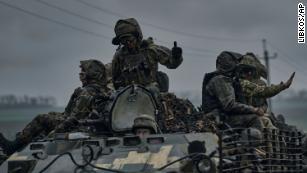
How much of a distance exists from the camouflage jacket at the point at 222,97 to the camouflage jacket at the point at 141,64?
92cm

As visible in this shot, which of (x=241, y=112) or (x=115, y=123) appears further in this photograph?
(x=241, y=112)

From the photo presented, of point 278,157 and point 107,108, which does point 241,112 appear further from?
point 107,108

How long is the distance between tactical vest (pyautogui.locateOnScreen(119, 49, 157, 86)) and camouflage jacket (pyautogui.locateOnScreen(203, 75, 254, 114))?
52.4 inches

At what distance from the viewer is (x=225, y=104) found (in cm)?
1828

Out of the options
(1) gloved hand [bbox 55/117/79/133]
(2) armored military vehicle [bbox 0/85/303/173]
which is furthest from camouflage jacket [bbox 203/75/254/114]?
(1) gloved hand [bbox 55/117/79/133]

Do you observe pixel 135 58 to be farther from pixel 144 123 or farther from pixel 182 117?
pixel 144 123

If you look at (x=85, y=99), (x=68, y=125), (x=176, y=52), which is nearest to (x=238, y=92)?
(x=176, y=52)

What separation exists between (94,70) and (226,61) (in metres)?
3.31

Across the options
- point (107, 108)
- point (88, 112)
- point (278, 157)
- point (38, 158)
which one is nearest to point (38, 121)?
Result: point (88, 112)

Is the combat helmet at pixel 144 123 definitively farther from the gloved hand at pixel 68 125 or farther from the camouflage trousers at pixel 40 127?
the camouflage trousers at pixel 40 127

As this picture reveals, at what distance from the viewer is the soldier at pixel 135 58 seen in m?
18.3

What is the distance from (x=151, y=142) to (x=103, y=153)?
866 mm

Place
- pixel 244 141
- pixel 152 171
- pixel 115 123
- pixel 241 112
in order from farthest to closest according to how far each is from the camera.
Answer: pixel 241 112, pixel 115 123, pixel 244 141, pixel 152 171

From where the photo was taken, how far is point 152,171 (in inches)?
553
